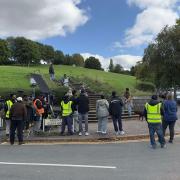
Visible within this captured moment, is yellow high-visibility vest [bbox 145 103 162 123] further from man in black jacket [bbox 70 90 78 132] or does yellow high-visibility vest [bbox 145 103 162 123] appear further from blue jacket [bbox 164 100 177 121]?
man in black jacket [bbox 70 90 78 132]

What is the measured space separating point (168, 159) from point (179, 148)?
2.32 m

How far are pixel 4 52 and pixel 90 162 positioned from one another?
97.6 metres

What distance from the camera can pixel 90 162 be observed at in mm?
11438

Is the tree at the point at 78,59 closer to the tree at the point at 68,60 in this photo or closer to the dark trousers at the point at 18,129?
the tree at the point at 68,60

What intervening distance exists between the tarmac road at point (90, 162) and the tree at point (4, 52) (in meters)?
90.1

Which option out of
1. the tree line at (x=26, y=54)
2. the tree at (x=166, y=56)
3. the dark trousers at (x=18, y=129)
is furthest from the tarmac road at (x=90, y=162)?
the tree line at (x=26, y=54)

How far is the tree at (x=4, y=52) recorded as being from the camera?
10288 centimetres

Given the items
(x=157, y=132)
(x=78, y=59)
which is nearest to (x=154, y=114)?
(x=157, y=132)

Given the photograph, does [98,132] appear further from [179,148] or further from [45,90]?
[45,90]

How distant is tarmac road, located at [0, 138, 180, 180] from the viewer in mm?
9625

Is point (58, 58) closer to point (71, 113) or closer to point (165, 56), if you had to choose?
point (165, 56)

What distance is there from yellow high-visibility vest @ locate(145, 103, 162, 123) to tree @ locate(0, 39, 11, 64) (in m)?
91.9

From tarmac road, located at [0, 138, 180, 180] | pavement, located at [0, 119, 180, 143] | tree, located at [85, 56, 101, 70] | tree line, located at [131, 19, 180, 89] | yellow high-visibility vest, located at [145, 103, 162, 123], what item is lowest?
tarmac road, located at [0, 138, 180, 180]

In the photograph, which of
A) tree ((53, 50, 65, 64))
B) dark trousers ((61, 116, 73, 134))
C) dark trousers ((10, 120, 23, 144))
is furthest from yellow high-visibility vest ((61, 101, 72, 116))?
tree ((53, 50, 65, 64))
